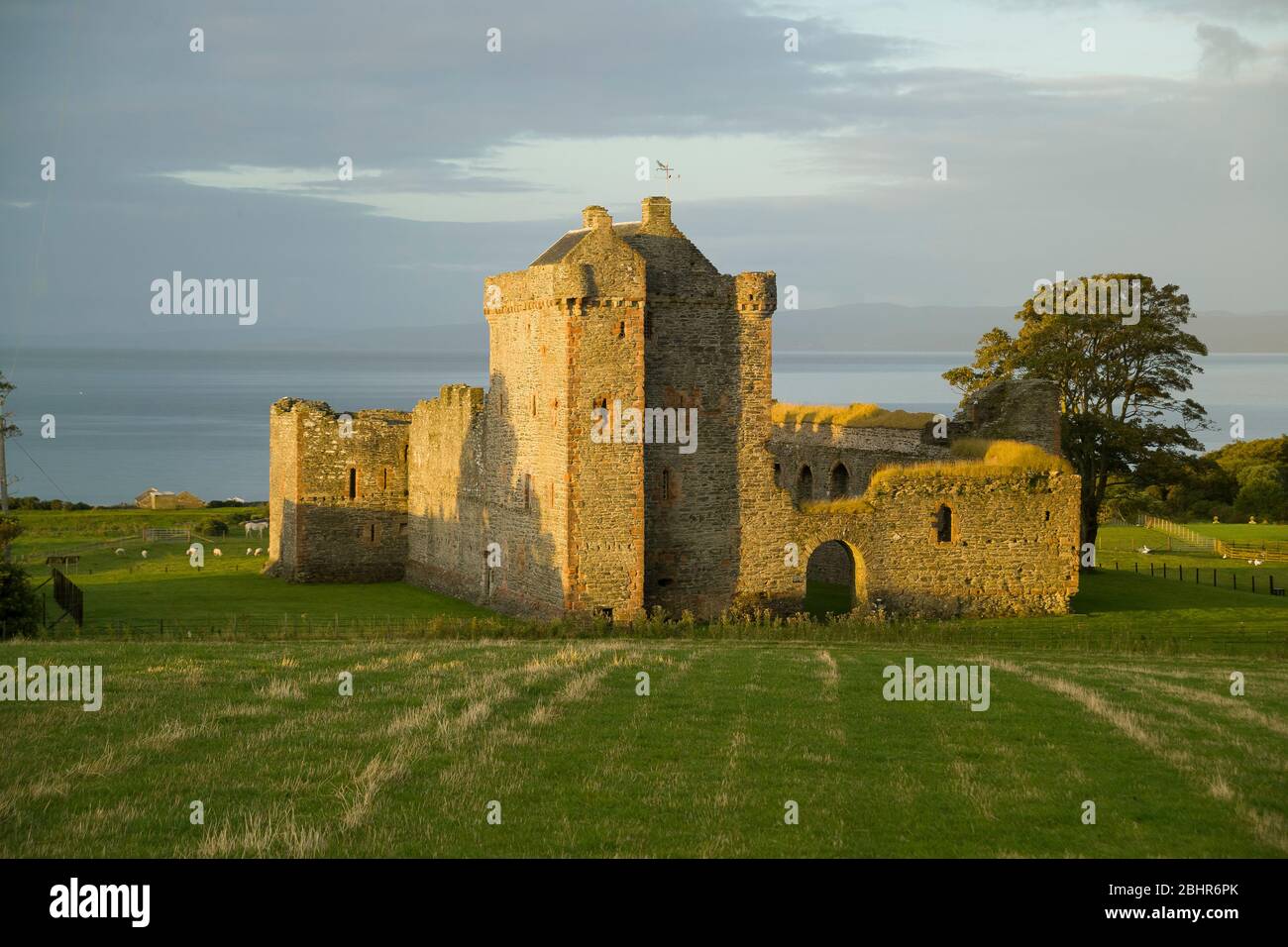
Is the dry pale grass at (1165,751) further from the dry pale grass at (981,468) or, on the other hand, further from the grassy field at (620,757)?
the dry pale grass at (981,468)

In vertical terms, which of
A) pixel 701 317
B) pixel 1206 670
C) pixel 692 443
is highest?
pixel 701 317

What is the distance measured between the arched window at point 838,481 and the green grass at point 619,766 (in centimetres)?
2102

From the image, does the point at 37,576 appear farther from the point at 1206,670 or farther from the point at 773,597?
the point at 1206,670

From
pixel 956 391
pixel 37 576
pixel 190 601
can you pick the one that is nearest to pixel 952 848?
pixel 190 601

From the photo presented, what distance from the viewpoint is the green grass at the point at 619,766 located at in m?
11.3

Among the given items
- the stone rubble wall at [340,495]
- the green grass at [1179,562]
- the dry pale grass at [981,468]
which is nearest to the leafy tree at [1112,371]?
the green grass at [1179,562]

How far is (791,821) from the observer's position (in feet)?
38.6

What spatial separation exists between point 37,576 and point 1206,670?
3139 centimetres

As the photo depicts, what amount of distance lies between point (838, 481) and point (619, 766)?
2833 cm

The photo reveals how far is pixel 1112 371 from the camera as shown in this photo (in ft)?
152

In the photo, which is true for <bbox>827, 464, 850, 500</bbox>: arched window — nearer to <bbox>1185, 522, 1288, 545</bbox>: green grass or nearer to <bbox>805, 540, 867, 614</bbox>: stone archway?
<bbox>805, 540, 867, 614</bbox>: stone archway

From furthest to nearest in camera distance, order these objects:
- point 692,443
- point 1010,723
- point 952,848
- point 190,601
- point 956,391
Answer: point 956,391, point 190,601, point 692,443, point 1010,723, point 952,848

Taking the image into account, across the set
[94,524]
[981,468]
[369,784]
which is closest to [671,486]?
[981,468]

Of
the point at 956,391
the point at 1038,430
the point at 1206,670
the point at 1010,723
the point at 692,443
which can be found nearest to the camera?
the point at 1010,723
